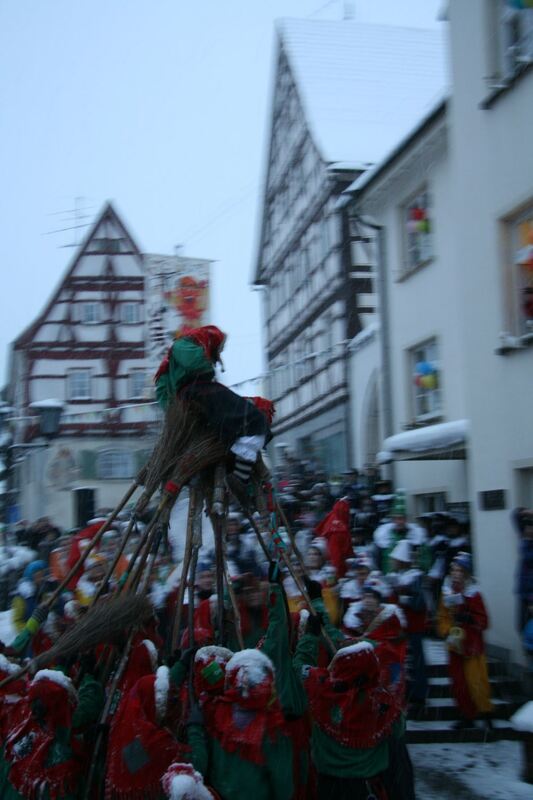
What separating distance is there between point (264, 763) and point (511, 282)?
6.39 m

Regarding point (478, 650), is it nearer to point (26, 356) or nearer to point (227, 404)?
point (227, 404)

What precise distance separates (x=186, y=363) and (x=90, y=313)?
26.0 m

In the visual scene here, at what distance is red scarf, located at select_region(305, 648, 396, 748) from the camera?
444cm

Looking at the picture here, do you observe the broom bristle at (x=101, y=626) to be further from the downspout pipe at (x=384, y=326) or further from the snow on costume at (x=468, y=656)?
the downspout pipe at (x=384, y=326)

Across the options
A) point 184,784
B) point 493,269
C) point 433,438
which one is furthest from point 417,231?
point 184,784

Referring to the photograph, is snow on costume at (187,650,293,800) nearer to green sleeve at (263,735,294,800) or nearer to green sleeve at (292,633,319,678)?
green sleeve at (263,735,294,800)

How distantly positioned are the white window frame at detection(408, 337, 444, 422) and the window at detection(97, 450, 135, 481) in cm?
1526

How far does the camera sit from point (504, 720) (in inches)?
307

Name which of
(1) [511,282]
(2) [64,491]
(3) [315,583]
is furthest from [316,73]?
(3) [315,583]

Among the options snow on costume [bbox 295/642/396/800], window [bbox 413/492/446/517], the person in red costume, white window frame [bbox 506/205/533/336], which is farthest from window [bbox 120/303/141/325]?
snow on costume [bbox 295/642/396/800]

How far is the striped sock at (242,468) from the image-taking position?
5172mm

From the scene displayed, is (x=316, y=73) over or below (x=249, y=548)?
over

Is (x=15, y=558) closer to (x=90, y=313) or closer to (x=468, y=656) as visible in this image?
(x=468, y=656)

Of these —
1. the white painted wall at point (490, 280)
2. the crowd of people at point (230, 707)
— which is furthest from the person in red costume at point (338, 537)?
the crowd of people at point (230, 707)
